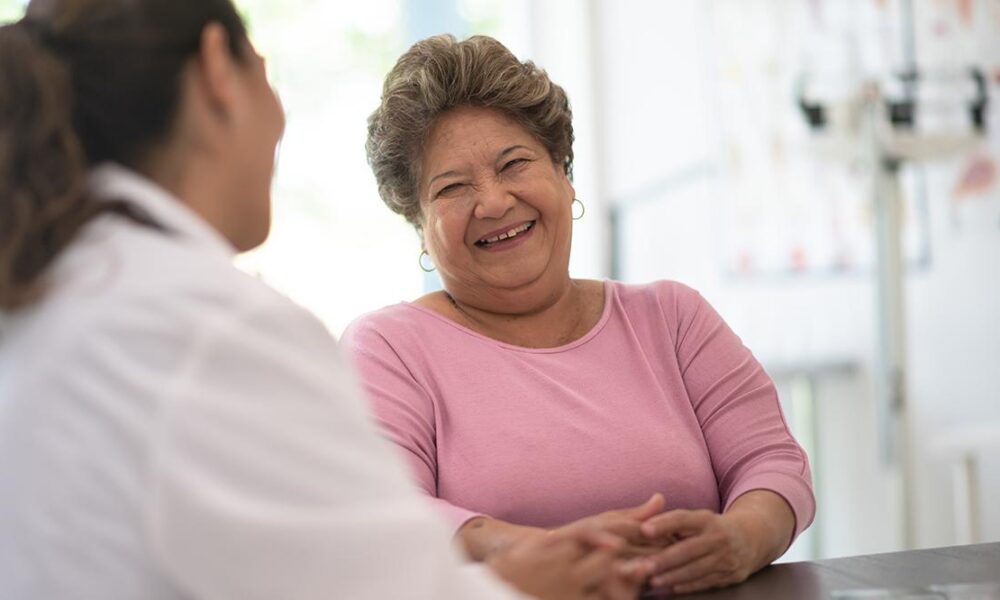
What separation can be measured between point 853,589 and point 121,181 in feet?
2.94

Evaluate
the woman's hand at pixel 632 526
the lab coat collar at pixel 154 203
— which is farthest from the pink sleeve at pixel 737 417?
the lab coat collar at pixel 154 203

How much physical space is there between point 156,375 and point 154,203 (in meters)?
0.16

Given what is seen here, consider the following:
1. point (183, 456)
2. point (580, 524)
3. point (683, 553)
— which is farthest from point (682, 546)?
point (183, 456)

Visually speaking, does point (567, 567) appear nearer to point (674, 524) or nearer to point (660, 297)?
point (674, 524)

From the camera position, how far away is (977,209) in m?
3.37

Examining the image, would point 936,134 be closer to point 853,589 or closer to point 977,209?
point 977,209

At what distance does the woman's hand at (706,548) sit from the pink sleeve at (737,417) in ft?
0.43

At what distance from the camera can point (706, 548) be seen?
55.5 inches

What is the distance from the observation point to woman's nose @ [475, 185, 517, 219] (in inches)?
69.2

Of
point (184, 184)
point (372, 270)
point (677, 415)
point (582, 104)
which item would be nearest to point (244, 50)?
point (184, 184)

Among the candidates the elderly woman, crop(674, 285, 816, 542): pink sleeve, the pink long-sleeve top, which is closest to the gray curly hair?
the elderly woman

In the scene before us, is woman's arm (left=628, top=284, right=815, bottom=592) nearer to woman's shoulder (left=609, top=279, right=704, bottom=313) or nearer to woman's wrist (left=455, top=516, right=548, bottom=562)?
woman's shoulder (left=609, top=279, right=704, bottom=313)

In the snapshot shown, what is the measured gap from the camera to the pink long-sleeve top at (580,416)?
1.61 m

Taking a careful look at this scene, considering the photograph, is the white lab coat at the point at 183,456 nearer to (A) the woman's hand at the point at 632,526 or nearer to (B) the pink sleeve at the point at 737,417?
(A) the woman's hand at the point at 632,526
